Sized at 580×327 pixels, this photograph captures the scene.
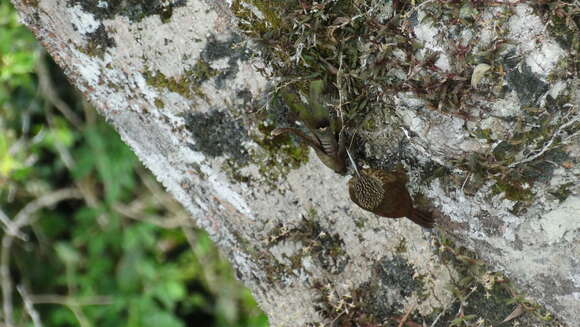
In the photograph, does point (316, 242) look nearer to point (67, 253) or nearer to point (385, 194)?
point (385, 194)

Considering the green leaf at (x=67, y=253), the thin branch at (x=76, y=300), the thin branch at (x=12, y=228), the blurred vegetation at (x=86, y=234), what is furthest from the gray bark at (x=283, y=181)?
the green leaf at (x=67, y=253)

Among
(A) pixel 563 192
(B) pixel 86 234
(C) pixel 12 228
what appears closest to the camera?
(A) pixel 563 192

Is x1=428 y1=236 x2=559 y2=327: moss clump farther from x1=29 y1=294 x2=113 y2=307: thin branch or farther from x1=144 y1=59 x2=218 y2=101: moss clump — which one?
x1=29 y1=294 x2=113 y2=307: thin branch

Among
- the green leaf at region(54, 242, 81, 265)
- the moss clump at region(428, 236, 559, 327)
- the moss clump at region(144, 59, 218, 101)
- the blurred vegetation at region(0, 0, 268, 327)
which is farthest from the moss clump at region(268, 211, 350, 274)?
the green leaf at region(54, 242, 81, 265)

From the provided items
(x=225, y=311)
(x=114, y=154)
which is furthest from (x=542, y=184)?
(x=225, y=311)

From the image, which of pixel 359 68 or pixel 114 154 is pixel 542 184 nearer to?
pixel 359 68

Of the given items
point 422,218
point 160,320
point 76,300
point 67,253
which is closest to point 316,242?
point 422,218
